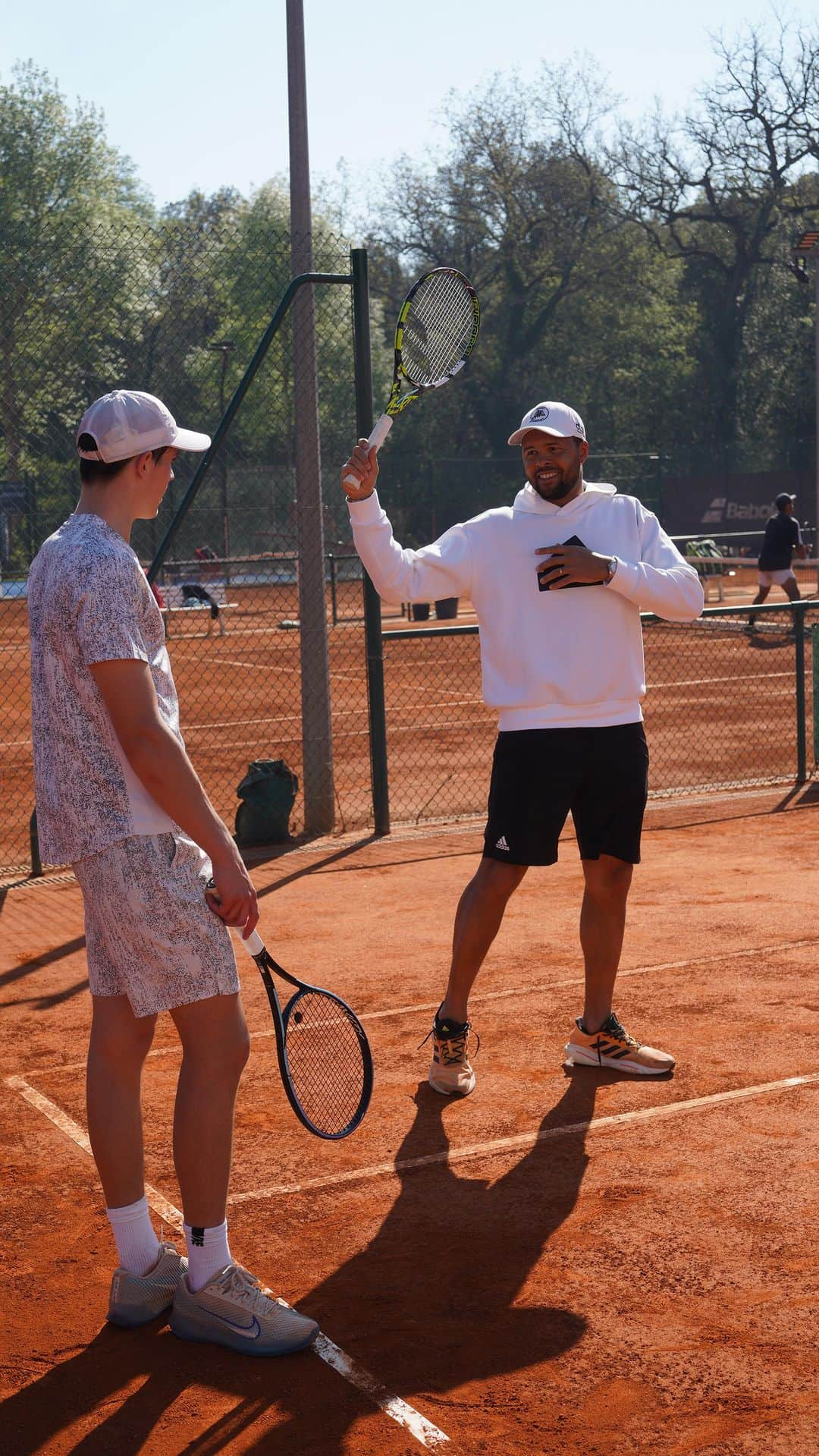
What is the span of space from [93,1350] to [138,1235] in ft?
0.79

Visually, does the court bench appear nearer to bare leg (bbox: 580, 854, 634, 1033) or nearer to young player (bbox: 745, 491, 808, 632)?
young player (bbox: 745, 491, 808, 632)

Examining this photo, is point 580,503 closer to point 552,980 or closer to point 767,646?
point 552,980

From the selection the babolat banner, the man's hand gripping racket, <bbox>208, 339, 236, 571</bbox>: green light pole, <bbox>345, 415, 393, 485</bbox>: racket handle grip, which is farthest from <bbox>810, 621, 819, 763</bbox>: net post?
the babolat banner

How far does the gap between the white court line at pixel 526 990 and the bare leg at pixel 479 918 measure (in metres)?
0.99

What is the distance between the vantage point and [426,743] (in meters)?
12.3

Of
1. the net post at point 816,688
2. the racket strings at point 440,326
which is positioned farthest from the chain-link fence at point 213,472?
the racket strings at point 440,326

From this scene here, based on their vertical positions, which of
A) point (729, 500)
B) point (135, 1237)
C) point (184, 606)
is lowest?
point (135, 1237)

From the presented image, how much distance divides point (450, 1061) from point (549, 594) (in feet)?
4.62

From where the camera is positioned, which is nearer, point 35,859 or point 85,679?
point 85,679

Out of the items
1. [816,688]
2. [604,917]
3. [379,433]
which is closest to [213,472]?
[816,688]

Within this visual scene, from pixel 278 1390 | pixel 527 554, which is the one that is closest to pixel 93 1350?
pixel 278 1390

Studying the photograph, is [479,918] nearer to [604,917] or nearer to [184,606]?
[604,917]

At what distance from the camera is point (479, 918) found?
14.9 ft

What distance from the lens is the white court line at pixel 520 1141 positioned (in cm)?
406
